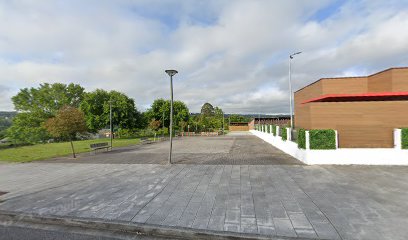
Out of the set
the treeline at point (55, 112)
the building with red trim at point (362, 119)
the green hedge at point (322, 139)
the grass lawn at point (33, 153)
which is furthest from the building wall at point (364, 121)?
the treeline at point (55, 112)

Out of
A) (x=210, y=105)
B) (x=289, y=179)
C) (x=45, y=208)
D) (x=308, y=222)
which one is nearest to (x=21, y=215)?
(x=45, y=208)

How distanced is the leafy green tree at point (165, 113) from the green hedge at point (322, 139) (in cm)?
3634

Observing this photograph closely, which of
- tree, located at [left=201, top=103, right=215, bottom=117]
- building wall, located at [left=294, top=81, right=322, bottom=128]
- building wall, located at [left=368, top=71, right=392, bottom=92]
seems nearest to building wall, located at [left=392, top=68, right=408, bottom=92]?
building wall, located at [left=368, top=71, right=392, bottom=92]

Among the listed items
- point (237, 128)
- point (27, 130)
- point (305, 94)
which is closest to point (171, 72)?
point (305, 94)

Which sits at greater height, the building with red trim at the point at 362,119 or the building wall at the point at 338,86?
the building wall at the point at 338,86

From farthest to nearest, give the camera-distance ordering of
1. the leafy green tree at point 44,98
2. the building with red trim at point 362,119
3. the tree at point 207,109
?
1. the tree at point 207,109
2. the leafy green tree at point 44,98
3. the building with red trim at point 362,119

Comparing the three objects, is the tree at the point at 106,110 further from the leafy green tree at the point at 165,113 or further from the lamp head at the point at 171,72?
the lamp head at the point at 171,72

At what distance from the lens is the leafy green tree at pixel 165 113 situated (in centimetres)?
4647

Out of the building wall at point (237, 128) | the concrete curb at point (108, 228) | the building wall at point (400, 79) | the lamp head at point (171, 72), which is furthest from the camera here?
the building wall at point (237, 128)

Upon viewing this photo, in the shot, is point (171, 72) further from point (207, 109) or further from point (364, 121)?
point (207, 109)

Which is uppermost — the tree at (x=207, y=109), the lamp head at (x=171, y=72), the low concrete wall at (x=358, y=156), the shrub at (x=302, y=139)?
the tree at (x=207, y=109)

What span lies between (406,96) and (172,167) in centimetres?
1499

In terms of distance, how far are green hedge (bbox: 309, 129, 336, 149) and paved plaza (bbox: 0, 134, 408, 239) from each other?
3.96 feet

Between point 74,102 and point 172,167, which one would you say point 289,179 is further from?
point 74,102
